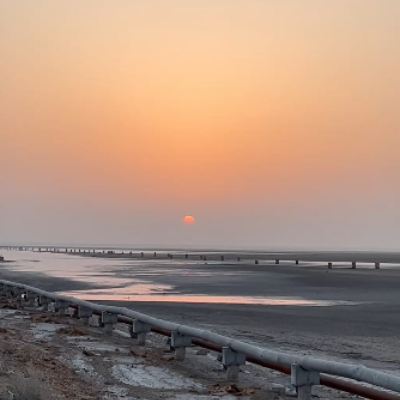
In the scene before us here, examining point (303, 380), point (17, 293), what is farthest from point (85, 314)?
point (303, 380)

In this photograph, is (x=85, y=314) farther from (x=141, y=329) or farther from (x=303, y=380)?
(x=303, y=380)

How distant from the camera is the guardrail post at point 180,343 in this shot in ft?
41.7

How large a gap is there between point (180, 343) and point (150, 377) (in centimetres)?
191

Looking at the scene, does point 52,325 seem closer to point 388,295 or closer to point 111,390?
point 111,390

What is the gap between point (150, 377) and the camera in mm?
10867

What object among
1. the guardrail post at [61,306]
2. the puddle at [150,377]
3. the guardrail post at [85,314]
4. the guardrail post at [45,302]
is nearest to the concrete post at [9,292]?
the guardrail post at [45,302]

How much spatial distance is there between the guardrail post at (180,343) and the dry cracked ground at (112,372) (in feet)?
0.49

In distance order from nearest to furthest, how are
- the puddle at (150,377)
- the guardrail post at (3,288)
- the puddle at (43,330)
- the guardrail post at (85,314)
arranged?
the puddle at (150,377)
the puddle at (43,330)
the guardrail post at (85,314)
the guardrail post at (3,288)

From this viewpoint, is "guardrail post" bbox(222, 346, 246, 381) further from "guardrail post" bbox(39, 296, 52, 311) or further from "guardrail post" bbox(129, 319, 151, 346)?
"guardrail post" bbox(39, 296, 52, 311)

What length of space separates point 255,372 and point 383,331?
25.6ft

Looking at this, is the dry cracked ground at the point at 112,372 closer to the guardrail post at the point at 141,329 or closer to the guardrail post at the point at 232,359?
the guardrail post at the point at 232,359

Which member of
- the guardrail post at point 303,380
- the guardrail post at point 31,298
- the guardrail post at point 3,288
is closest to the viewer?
the guardrail post at point 303,380

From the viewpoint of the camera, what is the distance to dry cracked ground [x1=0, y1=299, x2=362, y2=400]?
926 centimetres

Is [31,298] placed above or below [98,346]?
above
